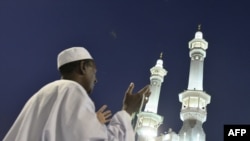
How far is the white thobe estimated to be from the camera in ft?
7.46

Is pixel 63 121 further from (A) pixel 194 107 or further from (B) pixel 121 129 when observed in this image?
(A) pixel 194 107

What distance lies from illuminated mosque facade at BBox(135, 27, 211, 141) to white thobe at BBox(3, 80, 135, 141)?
27.4 metres

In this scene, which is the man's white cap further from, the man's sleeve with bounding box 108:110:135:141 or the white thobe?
the man's sleeve with bounding box 108:110:135:141

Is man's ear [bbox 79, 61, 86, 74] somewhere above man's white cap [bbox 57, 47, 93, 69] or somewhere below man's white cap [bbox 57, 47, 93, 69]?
below

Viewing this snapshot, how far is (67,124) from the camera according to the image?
2291mm

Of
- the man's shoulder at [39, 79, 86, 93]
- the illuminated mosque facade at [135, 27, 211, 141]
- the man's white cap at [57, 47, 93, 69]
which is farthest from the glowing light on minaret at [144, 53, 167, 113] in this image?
the man's shoulder at [39, 79, 86, 93]

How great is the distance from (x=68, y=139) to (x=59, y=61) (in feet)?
2.54

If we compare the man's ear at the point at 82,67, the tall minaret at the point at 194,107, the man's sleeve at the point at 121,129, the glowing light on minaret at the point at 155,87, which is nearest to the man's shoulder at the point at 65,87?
the man's ear at the point at 82,67

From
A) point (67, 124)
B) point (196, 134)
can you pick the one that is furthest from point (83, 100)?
point (196, 134)

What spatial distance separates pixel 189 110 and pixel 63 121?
94.0 feet

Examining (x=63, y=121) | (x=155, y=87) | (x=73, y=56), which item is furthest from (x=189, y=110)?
(x=63, y=121)

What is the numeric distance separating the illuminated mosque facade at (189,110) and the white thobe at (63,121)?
2744 centimetres

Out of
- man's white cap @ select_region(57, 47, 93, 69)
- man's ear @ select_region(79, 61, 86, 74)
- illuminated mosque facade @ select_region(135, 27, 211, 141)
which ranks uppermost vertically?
illuminated mosque facade @ select_region(135, 27, 211, 141)

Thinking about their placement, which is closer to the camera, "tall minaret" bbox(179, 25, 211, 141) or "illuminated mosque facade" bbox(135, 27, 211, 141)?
"tall minaret" bbox(179, 25, 211, 141)
